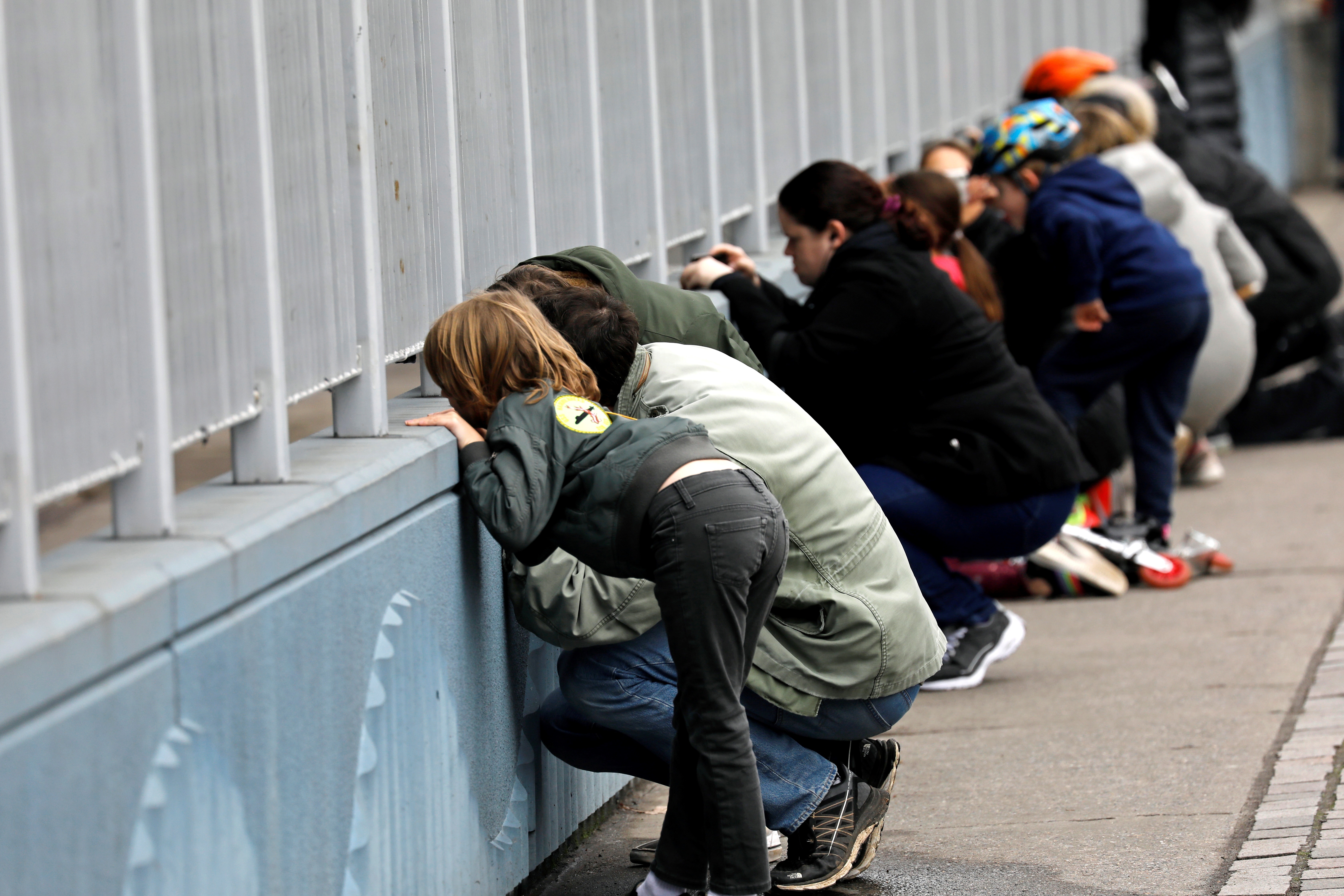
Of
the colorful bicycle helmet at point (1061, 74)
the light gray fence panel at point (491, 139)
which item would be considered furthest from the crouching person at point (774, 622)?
the colorful bicycle helmet at point (1061, 74)

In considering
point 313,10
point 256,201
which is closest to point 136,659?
point 256,201


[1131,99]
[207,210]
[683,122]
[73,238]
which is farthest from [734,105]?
[73,238]

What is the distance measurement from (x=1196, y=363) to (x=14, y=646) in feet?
19.5

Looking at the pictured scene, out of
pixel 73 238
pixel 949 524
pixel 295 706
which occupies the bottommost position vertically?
pixel 949 524

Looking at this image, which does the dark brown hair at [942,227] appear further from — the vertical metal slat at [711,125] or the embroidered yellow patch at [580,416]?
the embroidered yellow patch at [580,416]

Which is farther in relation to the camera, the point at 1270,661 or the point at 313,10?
the point at 1270,661

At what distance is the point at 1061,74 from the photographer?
28.2ft

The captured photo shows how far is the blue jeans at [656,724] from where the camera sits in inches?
134

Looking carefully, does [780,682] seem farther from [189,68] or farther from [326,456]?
[189,68]

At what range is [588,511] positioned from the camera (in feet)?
9.96

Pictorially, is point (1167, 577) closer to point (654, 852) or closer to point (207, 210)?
point (654, 852)

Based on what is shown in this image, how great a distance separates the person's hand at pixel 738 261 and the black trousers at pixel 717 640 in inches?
73.5

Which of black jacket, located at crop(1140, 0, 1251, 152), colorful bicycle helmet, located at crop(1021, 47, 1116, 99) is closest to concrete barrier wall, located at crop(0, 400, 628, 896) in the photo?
colorful bicycle helmet, located at crop(1021, 47, 1116, 99)

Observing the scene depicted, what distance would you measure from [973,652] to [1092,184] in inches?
81.8
